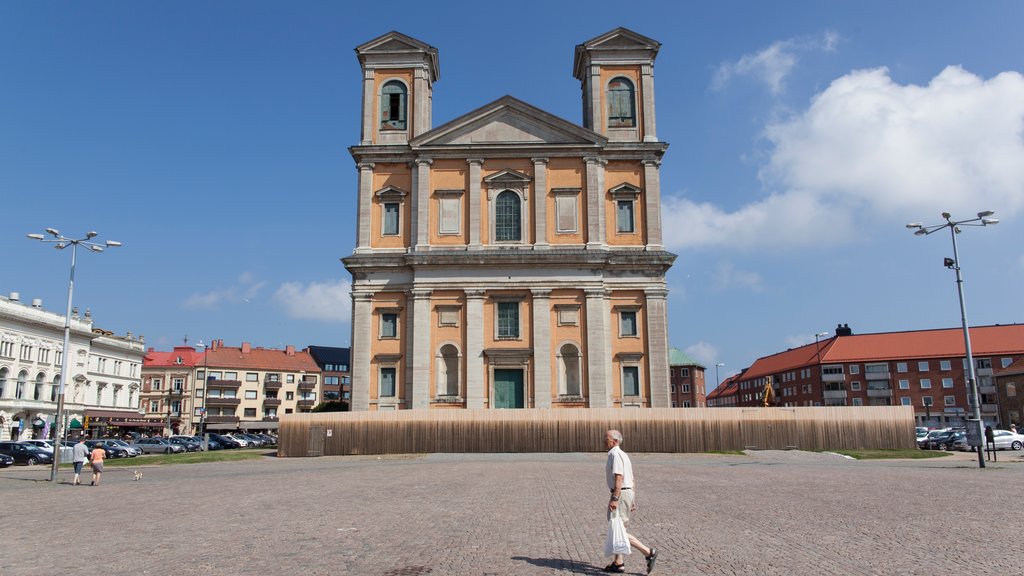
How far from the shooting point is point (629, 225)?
46.3 metres

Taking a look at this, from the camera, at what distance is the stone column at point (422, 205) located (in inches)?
1795

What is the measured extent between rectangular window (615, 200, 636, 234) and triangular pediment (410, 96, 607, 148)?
4.10 metres

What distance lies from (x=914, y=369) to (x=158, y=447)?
278ft

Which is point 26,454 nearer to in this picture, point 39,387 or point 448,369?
point 448,369

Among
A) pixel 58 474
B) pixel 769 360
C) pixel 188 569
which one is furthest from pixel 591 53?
pixel 769 360

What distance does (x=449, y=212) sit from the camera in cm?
4616

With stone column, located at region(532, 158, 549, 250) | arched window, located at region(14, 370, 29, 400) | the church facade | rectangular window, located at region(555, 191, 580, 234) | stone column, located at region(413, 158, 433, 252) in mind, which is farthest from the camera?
arched window, located at region(14, 370, 29, 400)

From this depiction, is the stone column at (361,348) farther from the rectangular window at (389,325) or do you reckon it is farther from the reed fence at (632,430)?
the reed fence at (632,430)

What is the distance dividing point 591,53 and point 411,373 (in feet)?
76.4

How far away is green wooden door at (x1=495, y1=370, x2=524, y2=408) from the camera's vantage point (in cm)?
4378

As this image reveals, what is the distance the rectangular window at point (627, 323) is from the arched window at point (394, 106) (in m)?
18.3

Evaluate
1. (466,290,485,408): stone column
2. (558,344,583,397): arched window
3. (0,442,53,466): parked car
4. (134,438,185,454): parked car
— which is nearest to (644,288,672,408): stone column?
(558,344,583,397): arched window

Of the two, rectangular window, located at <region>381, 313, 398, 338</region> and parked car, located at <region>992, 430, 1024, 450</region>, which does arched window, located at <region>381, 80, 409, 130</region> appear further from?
parked car, located at <region>992, 430, 1024, 450</region>

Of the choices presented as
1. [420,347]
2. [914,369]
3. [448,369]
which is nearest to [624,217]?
[448,369]
